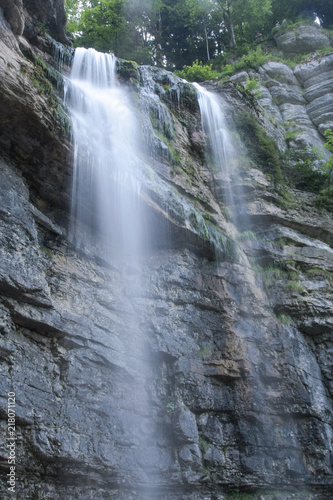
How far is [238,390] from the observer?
8.00m

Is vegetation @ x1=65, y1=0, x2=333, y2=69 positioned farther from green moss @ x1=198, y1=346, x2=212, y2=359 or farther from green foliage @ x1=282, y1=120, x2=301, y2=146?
green moss @ x1=198, y1=346, x2=212, y2=359

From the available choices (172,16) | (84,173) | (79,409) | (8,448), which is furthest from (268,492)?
(172,16)

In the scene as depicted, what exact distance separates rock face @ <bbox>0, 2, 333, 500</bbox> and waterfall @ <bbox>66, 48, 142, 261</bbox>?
31cm

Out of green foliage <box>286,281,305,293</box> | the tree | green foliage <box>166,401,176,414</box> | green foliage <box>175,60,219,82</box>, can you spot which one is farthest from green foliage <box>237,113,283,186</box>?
the tree

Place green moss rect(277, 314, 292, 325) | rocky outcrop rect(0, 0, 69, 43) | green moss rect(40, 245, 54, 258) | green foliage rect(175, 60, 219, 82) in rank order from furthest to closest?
green foliage rect(175, 60, 219, 82) → rocky outcrop rect(0, 0, 69, 43) → green moss rect(277, 314, 292, 325) → green moss rect(40, 245, 54, 258)

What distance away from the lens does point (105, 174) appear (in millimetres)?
8484

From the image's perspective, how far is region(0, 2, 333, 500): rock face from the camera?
6223 mm

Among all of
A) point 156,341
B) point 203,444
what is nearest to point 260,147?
point 156,341

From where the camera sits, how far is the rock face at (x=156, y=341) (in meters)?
6.22

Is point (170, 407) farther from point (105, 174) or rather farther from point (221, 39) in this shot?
point (221, 39)

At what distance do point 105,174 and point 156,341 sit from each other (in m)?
3.71

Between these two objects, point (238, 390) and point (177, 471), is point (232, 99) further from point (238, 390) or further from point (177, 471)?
point (177, 471)

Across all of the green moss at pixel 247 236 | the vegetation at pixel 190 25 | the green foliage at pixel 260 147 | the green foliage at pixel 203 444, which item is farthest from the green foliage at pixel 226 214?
the vegetation at pixel 190 25

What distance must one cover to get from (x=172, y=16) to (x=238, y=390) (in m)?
22.5
